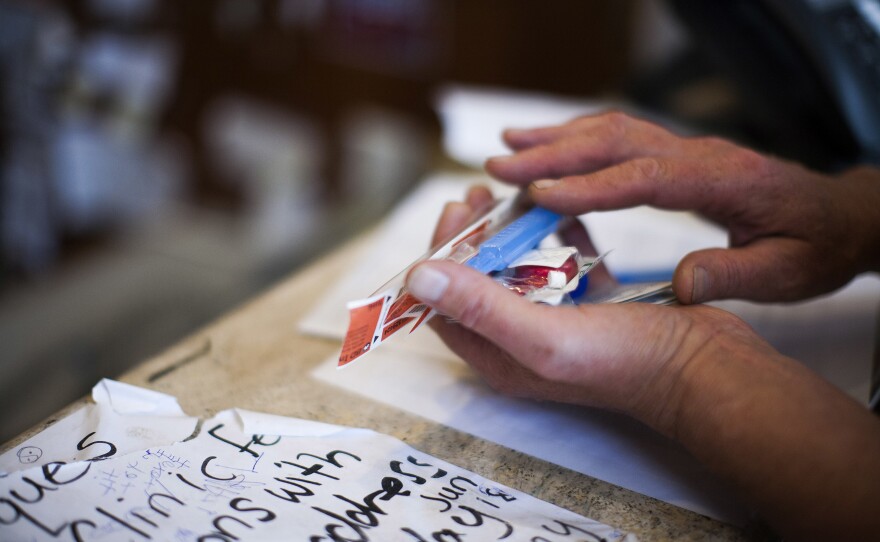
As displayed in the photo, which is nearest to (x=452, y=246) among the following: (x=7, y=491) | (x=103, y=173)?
(x=7, y=491)

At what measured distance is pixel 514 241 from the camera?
352mm

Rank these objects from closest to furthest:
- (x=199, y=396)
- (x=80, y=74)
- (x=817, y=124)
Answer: (x=199, y=396), (x=817, y=124), (x=80, y=74)

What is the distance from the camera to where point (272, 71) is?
148cm

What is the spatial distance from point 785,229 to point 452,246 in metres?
0.23

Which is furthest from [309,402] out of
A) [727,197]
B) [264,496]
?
[727,197]

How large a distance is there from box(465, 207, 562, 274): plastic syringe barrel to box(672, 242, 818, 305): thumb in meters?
0.08

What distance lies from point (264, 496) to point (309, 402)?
0.09 metres

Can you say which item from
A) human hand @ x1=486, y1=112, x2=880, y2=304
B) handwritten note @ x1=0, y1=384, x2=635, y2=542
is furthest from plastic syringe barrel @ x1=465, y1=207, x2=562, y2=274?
handwritten note @ x1=0, y1=384, x2=635, y2=542

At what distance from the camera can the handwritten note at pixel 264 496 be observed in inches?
11.0

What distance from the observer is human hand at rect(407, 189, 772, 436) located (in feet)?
0.96

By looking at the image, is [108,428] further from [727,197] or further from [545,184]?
[727,197]

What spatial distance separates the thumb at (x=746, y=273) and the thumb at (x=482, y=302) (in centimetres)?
12

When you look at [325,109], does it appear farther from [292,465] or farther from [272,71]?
[292,465]

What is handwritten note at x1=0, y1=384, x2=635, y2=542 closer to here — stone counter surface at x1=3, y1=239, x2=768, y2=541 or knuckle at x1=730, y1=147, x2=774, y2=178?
stone counter surface at x1=3, y1=239, x2=768, y2=541
